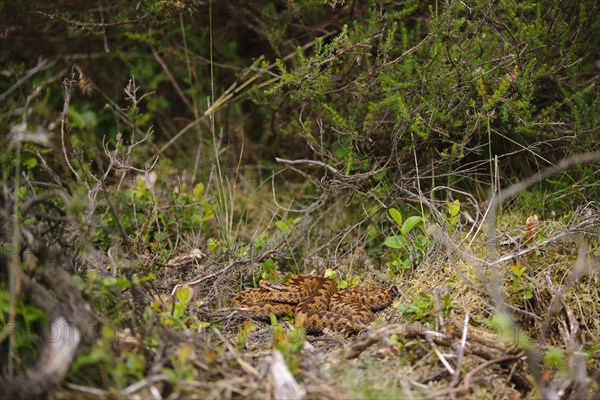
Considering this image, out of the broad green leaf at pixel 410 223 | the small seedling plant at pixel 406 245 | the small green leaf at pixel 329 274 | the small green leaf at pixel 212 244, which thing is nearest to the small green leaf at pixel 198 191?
the small green leaf at pixel 212 244

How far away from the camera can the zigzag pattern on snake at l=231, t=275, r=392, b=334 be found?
4434 mm

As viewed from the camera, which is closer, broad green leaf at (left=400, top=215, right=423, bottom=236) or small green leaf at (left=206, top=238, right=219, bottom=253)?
→ broad green leaf at (left=400, top=215, right=423, bottom=236)

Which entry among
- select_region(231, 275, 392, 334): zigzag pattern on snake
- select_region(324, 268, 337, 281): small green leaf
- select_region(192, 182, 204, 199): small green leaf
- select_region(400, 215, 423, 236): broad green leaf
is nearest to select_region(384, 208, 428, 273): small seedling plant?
select_region(400, 215, 423, 236): broad green leaf

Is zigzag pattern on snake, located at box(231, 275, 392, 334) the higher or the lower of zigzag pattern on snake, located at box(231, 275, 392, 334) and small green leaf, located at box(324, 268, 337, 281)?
the higher

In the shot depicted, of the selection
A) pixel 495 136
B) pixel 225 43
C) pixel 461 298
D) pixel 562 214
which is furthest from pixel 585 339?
pixel 225 43

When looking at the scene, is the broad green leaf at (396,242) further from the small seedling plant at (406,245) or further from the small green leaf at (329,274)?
the small green leaf at (329,274)

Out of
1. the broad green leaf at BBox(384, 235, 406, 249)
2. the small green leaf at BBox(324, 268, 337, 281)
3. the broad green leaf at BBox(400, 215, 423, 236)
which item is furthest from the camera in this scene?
the small green leaf at BBox(324, 268, 337, 281)

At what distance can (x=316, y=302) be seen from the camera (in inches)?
187

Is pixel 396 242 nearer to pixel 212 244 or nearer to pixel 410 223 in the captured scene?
pixel 410 223

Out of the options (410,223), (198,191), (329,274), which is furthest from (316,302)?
(198,191)

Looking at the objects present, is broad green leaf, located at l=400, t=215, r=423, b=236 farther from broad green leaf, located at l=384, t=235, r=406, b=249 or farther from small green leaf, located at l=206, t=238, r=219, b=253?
small green leaf, located at l=206, t=238, r=219, b=253

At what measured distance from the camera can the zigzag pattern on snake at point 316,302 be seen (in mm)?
4434

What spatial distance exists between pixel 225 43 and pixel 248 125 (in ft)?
3.19

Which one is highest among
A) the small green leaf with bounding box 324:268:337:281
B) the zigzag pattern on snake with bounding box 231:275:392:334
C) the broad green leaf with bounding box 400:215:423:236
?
the broad green leaf with bounding box 400:215:423:236
